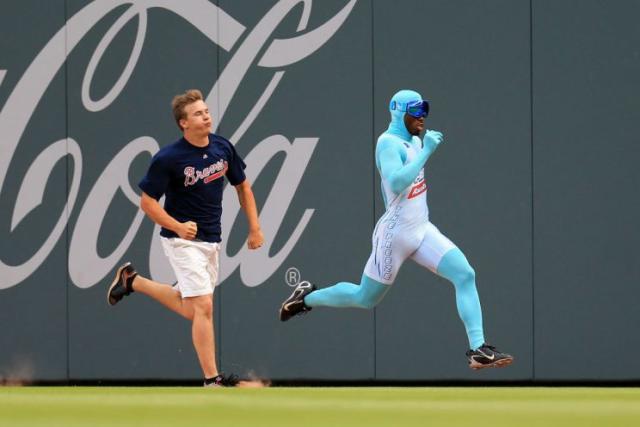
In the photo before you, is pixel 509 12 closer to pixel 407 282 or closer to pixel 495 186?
pixel 495 186

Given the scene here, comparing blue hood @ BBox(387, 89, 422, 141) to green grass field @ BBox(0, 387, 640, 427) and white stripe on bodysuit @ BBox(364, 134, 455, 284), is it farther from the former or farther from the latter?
green grass field @ BBox(0, 387, 640, 427)

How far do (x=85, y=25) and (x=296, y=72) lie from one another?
6.71 ft

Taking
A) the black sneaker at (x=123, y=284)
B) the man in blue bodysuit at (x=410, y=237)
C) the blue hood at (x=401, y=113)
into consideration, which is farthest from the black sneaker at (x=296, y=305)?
the blue hood at (x=401, y=113)

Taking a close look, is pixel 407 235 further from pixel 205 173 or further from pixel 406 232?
pixel 205 173

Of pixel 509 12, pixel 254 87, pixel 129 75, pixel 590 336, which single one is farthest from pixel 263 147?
pixel 590 336

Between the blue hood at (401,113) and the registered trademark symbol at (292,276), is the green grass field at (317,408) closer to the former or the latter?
the blue hood at (401,113)

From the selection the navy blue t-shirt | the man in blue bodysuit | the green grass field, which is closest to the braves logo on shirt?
the navy blue t-shirt

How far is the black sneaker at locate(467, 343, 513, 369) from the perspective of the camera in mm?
8516

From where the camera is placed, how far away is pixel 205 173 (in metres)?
9.24

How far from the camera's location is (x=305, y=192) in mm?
11906

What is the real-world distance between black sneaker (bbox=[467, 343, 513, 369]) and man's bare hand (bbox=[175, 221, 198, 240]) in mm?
2091

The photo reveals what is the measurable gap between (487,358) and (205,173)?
238 centimetres

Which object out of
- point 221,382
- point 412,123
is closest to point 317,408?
point 221,382

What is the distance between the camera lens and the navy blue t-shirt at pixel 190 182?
917 cm
